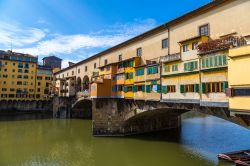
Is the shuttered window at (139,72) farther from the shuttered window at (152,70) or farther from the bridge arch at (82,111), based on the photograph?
the bridge arch at (82,111)

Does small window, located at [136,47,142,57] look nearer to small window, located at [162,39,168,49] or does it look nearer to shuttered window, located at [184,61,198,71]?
small window, located at [162,39,168,49]

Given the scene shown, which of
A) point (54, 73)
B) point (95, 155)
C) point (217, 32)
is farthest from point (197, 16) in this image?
point (54, 73)

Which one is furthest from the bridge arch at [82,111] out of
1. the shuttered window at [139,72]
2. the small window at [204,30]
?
the small window at [204,30]

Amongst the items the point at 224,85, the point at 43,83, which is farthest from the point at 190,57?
the point at 43,83

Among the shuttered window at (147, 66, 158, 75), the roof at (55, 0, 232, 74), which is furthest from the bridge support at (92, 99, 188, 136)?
the roof at (55, 0, 232, 74)

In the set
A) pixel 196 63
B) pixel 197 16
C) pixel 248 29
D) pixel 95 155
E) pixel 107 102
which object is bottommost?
pixel 95 155

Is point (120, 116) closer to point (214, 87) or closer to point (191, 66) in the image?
point (191, 66)

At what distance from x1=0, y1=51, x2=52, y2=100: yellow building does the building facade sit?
176ft

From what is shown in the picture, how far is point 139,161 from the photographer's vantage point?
25.3 m

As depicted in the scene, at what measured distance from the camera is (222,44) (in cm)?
1912

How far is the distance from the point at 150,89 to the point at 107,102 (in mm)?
10890

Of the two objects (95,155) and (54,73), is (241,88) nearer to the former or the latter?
(95,155)

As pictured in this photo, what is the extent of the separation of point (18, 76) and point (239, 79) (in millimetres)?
76559

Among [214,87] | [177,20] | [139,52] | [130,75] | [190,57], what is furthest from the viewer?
[139,52]
